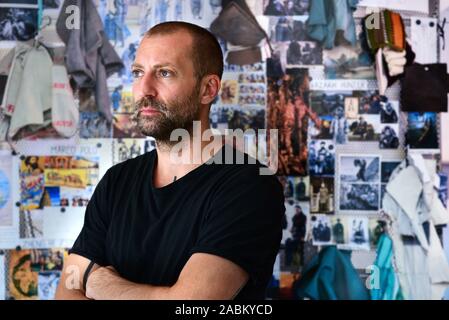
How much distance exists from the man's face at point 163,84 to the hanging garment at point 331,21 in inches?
40.3

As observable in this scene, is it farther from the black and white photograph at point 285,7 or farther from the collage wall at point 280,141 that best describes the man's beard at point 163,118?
the black and white photograph at point 285,7

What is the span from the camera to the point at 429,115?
238cm

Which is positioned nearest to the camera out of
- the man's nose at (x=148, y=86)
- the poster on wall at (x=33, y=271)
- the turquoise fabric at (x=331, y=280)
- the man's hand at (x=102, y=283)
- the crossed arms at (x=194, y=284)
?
the crossed arms at (x=194, y=284)

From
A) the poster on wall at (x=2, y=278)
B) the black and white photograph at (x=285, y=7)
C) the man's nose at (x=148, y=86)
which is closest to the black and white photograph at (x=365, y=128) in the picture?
the black and white photograph at (x=285, y=7)

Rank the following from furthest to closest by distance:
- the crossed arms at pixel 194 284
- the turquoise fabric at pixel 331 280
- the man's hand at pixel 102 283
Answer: the turquoise fabric at pixel 331 280, the man's hand at pixel 102 283, the crossed arms at pixel 194 284

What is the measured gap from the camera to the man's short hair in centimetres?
148

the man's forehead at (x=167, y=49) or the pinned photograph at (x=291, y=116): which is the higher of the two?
the man's forehead at (x=167, y=49)

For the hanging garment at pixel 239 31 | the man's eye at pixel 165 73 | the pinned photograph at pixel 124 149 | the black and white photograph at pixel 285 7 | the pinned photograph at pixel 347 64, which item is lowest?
the pinned photograph at pixel 124 149

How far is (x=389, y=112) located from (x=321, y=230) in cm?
61

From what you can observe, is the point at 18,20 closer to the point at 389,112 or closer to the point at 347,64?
the point at 347,64

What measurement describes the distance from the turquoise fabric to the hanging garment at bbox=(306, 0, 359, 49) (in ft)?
3.06

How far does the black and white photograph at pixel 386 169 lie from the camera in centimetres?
237
